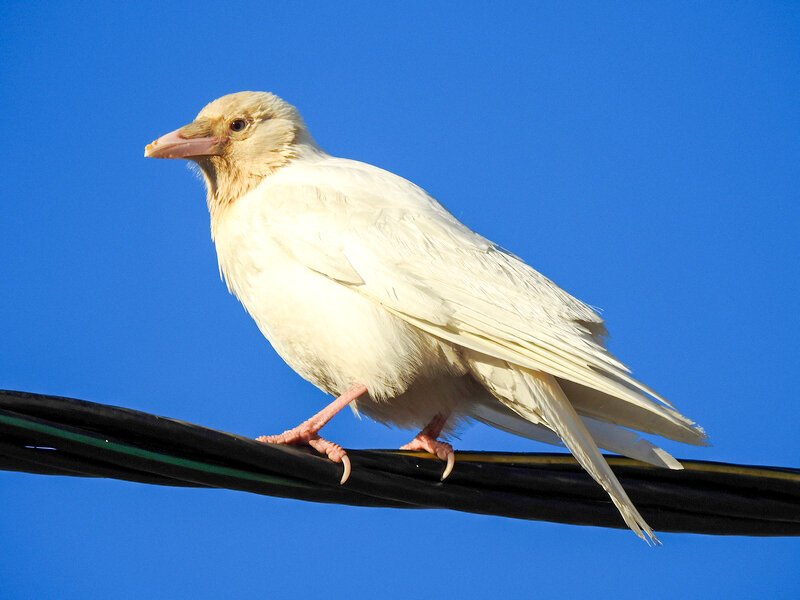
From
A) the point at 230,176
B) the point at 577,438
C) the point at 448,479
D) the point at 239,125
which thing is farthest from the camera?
the point at 239,125

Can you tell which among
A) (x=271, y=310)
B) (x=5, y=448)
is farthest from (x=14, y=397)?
(x=271, y=310)

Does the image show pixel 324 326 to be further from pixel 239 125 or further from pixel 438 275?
pixel 239 125

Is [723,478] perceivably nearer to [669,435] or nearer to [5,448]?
[669,435]

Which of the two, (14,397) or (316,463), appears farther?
(316,463)

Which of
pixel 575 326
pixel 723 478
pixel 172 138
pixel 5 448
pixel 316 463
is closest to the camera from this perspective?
pixel 5 448

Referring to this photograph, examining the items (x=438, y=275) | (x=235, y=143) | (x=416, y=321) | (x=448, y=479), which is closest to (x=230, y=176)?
(x=235, y=143)

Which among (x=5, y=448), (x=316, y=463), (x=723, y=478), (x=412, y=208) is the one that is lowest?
(x=5, y=448)

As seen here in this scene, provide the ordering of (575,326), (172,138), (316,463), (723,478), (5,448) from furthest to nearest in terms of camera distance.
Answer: (172,138)
(575,326)
(723,478)
(316,463)
(5,448)
